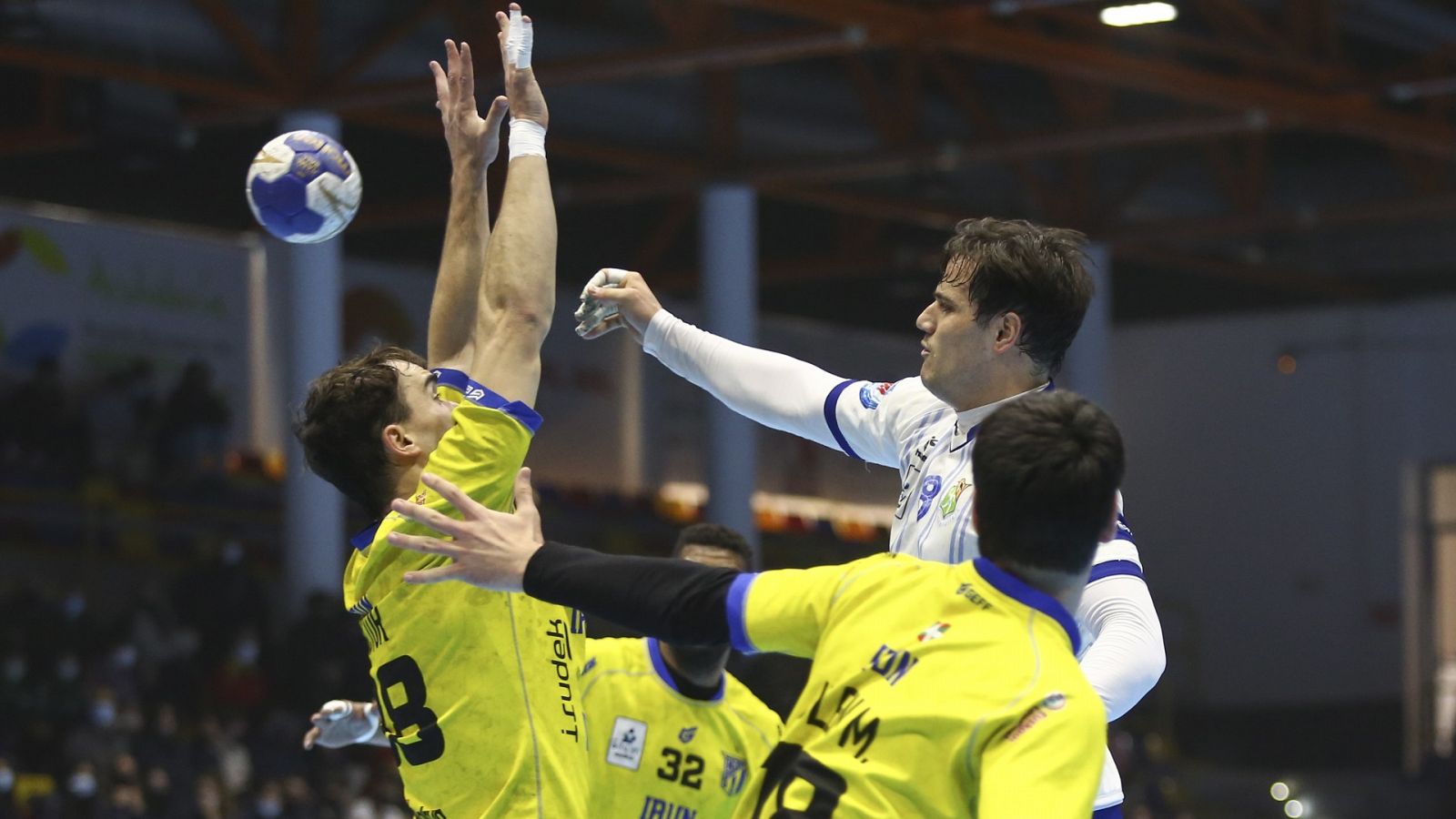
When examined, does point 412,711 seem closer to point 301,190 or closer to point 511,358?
point 511,358

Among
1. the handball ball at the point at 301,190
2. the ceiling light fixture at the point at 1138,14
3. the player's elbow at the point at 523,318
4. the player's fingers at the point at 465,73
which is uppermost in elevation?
the ceiling light fixture at the point at 1138,14

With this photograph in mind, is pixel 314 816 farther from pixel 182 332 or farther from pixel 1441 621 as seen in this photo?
Result: pixel 1441 621

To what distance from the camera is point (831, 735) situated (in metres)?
3.29

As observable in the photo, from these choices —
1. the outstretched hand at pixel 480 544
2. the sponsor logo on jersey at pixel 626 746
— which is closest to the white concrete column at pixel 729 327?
the sponsor logo on jersey at pixel 626 746

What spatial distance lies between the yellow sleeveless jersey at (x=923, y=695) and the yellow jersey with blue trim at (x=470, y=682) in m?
1.21

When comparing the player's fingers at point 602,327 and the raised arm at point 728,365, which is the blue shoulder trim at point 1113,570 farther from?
the player's fingers at point 602,327

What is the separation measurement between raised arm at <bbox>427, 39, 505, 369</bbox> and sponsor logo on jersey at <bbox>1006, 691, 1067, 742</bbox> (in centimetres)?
222

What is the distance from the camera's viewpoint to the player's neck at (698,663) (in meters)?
6.47

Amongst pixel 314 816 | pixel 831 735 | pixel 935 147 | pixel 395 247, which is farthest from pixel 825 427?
pixel 395 247

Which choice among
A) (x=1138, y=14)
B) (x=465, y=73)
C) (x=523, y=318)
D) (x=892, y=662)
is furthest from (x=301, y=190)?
(x=1138, y=14)

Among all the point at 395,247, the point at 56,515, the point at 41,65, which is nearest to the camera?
the point at 41,65

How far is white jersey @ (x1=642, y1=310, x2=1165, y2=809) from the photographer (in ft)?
13.7

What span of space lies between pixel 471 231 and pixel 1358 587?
25937 millimetres

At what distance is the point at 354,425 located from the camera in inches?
178
